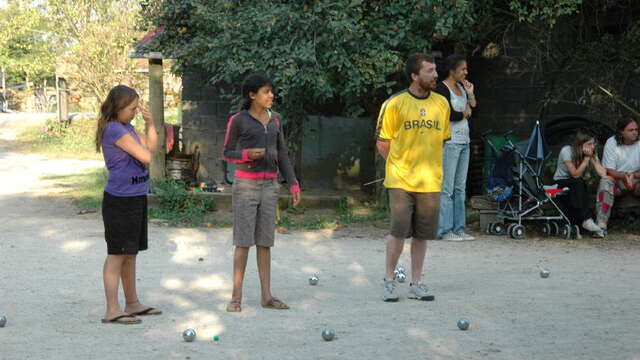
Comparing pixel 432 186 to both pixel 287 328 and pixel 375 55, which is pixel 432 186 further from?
pixel 375 55

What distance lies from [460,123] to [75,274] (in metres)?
4.38

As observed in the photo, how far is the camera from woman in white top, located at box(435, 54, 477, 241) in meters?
9.62

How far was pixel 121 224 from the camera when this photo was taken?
623cm

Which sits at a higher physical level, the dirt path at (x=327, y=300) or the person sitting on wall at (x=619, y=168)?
the person sitting on wall at (x=619, y=168)

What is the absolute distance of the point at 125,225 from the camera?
20.5 ft

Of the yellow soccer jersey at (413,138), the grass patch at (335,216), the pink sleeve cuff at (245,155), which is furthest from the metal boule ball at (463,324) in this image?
the grass patch at (335,216)

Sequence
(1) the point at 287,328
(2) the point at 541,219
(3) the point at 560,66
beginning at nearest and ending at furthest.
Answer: (1) the point at 287,328 → (2) the point at 541,219 → (3) the point at 560,66

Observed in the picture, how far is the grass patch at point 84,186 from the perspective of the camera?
512 inches

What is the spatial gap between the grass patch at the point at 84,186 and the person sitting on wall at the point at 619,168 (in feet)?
22.4

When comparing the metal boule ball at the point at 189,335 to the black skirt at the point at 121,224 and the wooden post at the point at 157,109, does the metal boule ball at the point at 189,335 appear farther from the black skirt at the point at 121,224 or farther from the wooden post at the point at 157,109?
the wooden post at the point at 157,109

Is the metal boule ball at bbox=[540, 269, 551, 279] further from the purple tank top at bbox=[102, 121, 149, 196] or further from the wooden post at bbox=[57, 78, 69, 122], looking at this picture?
the wooden post at bbox=[57, 78, 69, 122]

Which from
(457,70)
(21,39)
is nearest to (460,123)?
(457,70)

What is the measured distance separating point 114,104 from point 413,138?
7.39ft

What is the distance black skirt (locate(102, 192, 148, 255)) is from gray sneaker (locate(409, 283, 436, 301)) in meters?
2.20
